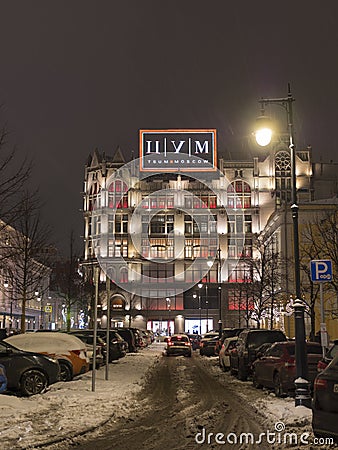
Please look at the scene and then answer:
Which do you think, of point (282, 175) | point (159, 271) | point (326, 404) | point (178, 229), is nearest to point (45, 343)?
point (326, 404)

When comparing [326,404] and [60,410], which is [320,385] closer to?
[326,404]

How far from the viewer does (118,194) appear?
109 metres

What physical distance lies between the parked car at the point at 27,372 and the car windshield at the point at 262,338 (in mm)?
9252

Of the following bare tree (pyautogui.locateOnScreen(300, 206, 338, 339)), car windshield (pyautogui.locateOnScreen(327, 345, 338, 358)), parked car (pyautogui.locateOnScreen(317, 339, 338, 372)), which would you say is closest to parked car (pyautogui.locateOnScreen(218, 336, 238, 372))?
bare tree (pyautogui.locateOnScreen(300, 206, 338, 339))

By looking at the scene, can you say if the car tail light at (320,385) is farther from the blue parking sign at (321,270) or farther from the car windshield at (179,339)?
the car windshield at (179,339)

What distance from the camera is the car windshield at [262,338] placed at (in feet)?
79.5

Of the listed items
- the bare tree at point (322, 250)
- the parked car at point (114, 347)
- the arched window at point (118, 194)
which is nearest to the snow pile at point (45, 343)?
the parked car at point (114, 347)

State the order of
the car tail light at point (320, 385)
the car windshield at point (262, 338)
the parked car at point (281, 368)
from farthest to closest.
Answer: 1. the car windshield at point (262, 338)
2. the parked car at point (281, 368)
3. the car tail light at point (320, 385)

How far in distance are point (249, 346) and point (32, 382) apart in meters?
9.66

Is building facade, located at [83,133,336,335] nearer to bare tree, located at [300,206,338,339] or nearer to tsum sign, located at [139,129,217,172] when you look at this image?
tsum sign, located at [139,129,217,172]

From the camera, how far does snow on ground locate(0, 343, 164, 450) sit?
1086 centimetres

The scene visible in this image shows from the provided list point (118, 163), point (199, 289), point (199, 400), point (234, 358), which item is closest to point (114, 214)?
point (118, 163)

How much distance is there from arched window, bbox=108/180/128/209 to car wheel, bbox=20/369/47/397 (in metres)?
91.9

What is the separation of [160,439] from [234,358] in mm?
15398
